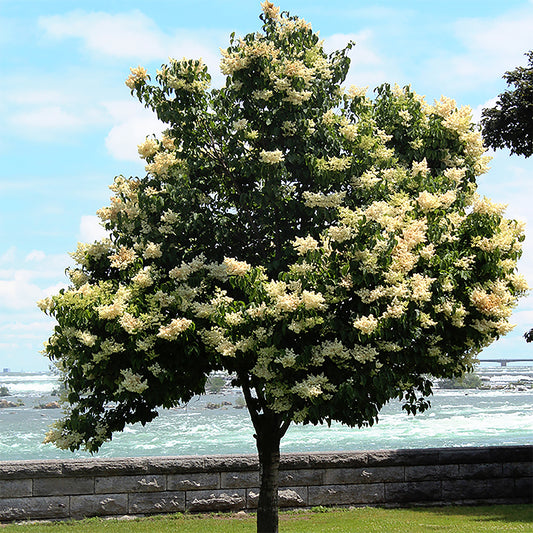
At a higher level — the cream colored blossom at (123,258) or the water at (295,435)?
the cream colored blossom at (123,258)

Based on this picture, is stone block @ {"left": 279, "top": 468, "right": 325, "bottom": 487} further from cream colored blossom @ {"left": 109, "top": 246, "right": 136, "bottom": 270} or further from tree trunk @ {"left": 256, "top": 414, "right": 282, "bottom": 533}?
cream colored blossom @ {"left": 109, "top": 246, "right": 136, "bottom": 270}

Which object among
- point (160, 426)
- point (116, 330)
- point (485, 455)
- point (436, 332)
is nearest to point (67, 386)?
point (116, 330)

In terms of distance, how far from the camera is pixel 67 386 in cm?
1362

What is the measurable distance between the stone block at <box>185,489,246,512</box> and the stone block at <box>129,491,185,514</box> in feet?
0.62

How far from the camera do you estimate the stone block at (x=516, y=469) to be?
61.8ft

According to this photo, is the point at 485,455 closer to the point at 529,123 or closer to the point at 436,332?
the point at 436,332

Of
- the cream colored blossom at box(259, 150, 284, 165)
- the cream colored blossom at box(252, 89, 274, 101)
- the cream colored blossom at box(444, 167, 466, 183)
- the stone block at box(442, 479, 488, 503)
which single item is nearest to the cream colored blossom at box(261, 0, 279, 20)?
the cream colored blossom at box(252, 89, 274, 101)

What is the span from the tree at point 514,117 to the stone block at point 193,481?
14.4 meters

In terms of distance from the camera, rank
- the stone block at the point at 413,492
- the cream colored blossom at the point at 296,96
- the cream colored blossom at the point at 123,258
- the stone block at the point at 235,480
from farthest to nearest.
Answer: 1. the stone block at the point at 413,492
2. the stone block at the point at 235,480
3. the cream colored blossom at the point at 123,258
4. the cream colored blossom at the point at 296,96

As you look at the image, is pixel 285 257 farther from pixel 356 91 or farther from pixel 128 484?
pixel 128 484

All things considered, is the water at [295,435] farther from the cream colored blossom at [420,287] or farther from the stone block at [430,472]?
the cream colored blossom at [420,287]

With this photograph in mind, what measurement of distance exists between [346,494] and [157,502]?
4590 millimetres

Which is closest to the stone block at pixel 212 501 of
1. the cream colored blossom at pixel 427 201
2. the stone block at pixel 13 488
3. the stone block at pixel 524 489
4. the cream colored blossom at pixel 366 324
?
the stone block at pixel 13 488

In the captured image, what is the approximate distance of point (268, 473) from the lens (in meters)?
14.3
